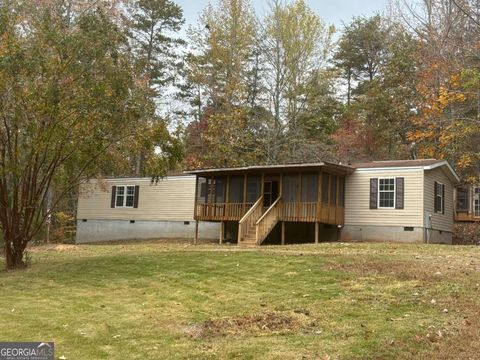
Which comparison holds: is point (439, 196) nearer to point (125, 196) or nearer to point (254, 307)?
point (125, 196)

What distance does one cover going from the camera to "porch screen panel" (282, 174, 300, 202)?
2202 cm

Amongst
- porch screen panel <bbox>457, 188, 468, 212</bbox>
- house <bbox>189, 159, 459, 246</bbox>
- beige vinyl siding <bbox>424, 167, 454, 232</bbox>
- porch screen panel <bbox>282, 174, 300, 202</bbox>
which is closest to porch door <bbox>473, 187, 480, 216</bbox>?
porch screen panel <bbox>457, 188, 468, 212</bbox>

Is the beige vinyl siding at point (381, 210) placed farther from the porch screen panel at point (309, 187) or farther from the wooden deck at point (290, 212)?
the porch screen panel at point (309, 187)

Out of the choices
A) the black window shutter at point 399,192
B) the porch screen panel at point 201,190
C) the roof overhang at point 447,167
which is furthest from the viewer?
the porch screen panel at point 201,190

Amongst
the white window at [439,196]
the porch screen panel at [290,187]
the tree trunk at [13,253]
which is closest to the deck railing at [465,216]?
the white window at [439,196]

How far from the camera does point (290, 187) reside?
22.2 m

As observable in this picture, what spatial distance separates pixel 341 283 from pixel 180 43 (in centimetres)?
3269

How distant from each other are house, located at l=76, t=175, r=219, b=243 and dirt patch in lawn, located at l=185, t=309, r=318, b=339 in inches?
726

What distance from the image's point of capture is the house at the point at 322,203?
21312 mm

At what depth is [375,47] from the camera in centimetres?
3741

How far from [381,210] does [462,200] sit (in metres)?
13.7

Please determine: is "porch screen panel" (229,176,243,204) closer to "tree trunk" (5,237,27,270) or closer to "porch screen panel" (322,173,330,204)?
"porch screen panel" (322,173,330,204)

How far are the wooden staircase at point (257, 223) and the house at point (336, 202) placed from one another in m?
0.04

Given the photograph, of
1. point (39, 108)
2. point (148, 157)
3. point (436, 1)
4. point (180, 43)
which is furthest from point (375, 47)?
point (39, 108)
